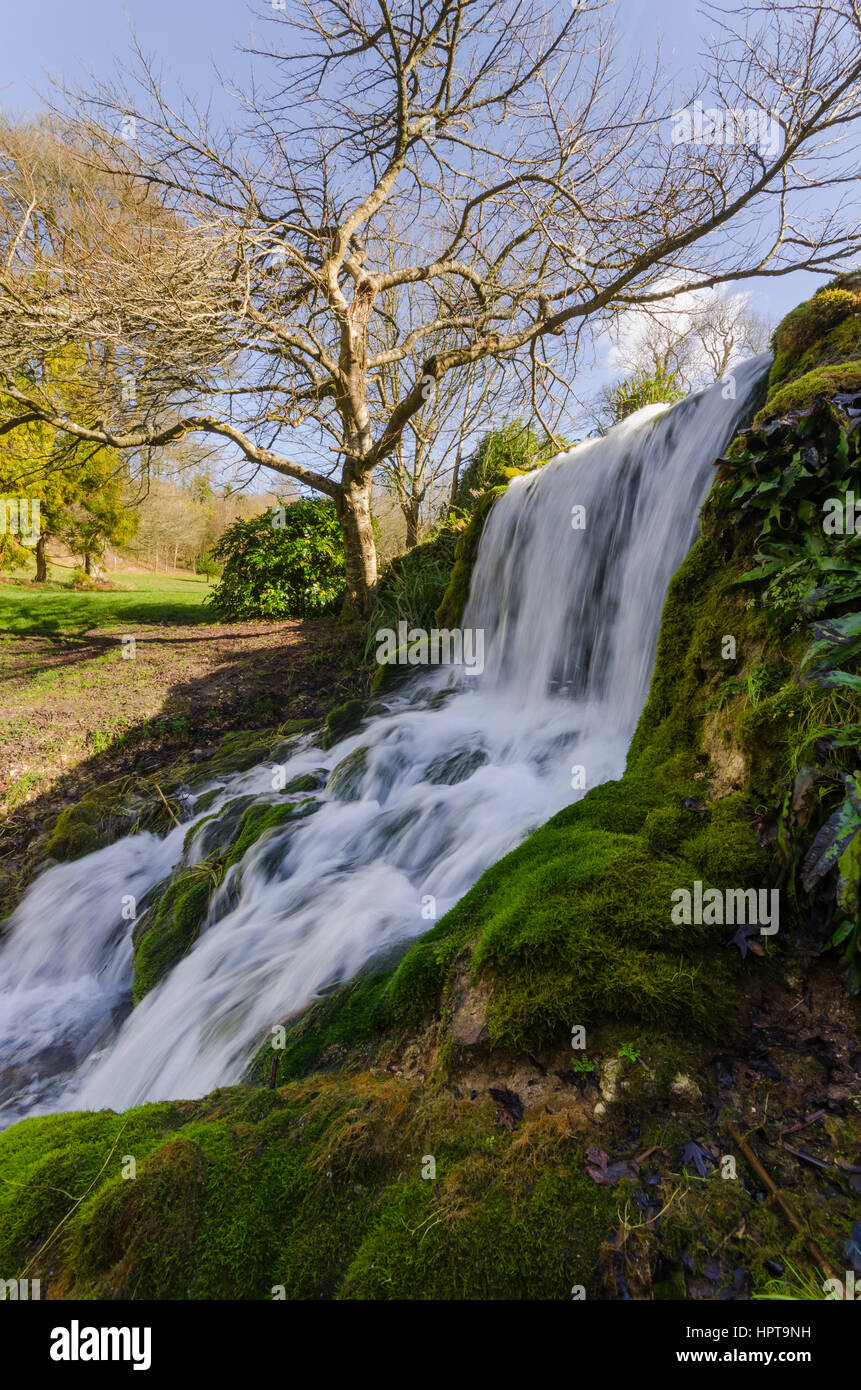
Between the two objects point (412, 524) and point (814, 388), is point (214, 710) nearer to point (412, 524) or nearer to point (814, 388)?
point (814, 388)

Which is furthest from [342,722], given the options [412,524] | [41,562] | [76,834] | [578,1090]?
[41,562]

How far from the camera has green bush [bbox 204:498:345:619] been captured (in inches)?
533

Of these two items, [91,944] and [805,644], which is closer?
[805,644]

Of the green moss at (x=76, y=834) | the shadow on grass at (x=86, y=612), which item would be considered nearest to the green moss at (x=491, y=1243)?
the green moss at (x=76, y=834)

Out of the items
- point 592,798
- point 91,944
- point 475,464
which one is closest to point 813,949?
point 592,798

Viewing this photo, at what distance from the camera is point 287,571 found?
13.7m

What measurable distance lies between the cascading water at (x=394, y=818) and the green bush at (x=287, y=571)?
6.83 meters

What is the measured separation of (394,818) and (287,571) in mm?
10343

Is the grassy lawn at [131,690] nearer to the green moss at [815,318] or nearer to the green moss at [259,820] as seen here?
the green moss at [259,820]

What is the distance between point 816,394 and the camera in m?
3.12

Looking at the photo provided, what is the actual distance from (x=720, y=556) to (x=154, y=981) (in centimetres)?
434

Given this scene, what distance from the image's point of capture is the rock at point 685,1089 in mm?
1733

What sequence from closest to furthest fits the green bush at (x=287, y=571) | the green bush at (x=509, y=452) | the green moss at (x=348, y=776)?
the green moss at (x=348, y=776) → the green bush at (x=509, y=452) → the green bush at (x=287, y=571)
